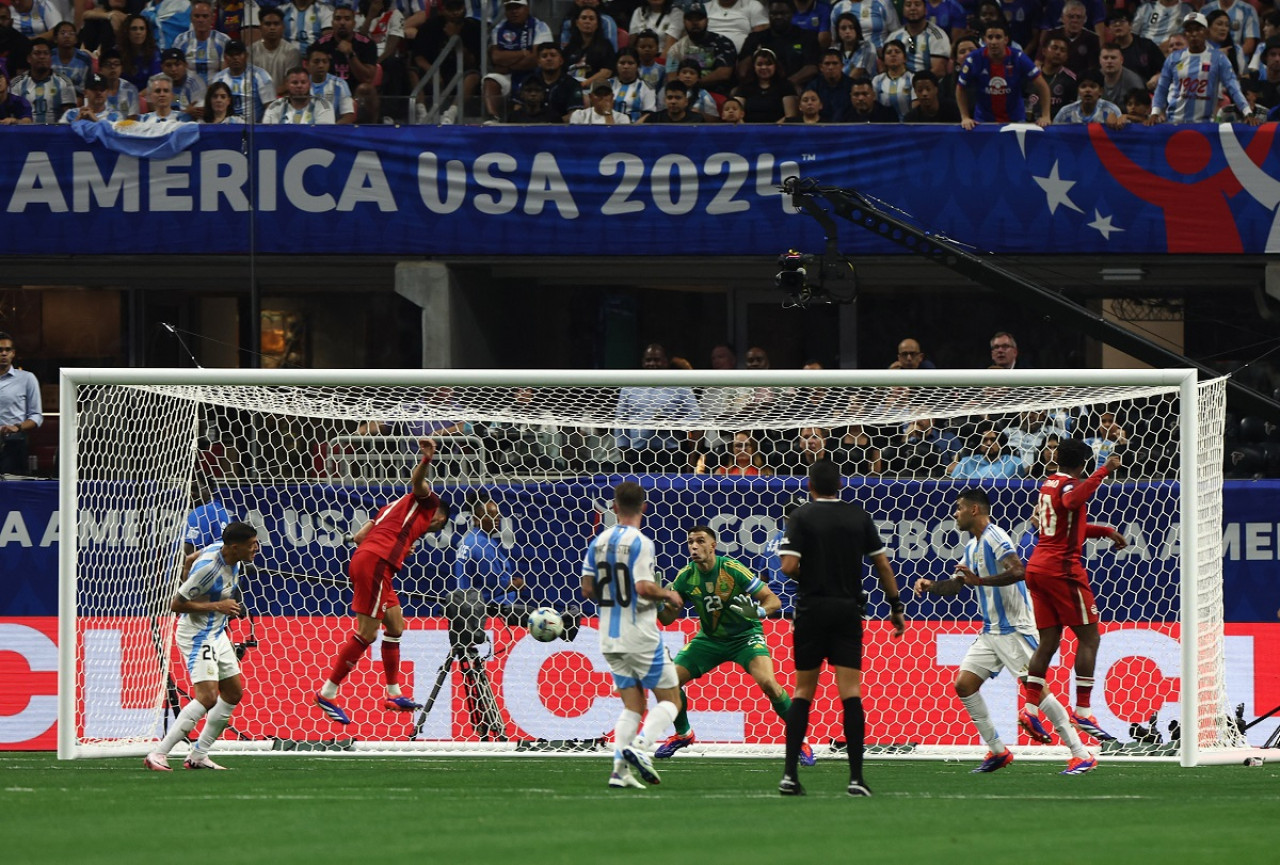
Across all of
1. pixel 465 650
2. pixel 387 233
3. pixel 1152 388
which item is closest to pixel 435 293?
pixel 387 233

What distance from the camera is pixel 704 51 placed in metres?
18.8

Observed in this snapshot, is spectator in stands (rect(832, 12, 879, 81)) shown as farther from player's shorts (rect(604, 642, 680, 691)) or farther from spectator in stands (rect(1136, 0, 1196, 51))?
player's shorts (rect(604, 642, 680, 691))

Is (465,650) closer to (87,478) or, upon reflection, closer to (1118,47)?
(87,478)

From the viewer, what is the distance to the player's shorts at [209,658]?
1195 centimetres

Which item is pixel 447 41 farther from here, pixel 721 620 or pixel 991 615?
pixel 991 615

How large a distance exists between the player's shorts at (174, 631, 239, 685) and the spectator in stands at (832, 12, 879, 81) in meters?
9.12

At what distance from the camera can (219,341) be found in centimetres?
2059

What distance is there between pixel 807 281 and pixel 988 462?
9.53 ft

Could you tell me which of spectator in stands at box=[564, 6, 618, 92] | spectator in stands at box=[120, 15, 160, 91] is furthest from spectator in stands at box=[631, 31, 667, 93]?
spectator in stands at box=[120, 15, 160, 91]

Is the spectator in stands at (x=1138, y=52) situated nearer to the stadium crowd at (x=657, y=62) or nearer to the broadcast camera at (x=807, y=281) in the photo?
the stadium crowd at (x=657, y=62)

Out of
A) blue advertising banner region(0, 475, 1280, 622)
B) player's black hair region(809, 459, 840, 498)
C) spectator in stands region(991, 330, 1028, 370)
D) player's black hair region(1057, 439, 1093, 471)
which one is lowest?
blue advertising banner region(0, 475, 1280, 622)

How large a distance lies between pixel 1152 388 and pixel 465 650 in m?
5.38

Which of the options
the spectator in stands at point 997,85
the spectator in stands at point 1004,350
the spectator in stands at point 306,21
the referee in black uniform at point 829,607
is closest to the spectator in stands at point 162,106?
the spectator in stands at point 306,21

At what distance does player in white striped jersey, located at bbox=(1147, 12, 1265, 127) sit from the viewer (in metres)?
17.3
